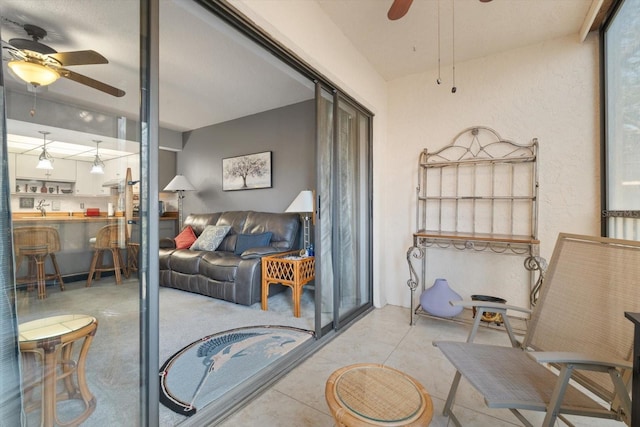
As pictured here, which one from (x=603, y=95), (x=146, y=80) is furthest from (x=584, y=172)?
(x=146, y=80)

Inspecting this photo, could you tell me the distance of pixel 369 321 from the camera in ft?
9.38

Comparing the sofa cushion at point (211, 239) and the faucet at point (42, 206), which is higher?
the faucet at point (42, 206)

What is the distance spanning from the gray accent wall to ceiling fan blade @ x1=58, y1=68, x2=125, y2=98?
2789 mm

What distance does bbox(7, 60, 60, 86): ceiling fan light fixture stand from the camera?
2.92ft

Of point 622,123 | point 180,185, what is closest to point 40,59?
point 622,123

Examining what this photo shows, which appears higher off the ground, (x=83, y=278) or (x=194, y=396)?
(x=83, y=278)

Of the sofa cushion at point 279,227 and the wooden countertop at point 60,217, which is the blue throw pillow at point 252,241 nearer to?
the sofa cushion at point 279,227

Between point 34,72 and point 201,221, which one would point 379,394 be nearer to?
point 34,72

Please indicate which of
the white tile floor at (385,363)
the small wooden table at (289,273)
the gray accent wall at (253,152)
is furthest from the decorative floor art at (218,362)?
the gray accent wall at (253,152)

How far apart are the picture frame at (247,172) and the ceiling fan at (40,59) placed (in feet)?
10.6

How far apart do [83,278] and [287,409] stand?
1216 millimetres

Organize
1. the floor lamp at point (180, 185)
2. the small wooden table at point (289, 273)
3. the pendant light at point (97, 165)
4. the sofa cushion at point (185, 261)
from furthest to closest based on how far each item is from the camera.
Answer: the floor lamp at point (180, 185), the sofa cushion at point (185, 261), the small wooden table at point (289, 273), the pendant light at point (97, 165)

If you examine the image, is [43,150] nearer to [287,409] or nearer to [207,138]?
[287,409]

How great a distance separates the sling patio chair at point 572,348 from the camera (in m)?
1.05
